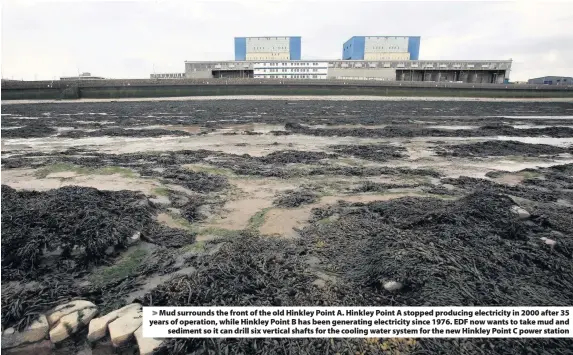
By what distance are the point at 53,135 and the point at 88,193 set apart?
10598 mm

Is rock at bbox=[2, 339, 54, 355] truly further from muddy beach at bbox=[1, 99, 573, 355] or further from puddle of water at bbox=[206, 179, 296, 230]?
puddle of water at bbox=[206, 179, 296, 230]

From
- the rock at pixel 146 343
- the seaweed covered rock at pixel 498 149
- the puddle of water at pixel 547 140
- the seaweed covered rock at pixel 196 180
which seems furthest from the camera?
the puddle of water at pixel 547 140

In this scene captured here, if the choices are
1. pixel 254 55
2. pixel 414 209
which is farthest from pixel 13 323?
pixel 254 55

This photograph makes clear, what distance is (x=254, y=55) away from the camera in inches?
3501

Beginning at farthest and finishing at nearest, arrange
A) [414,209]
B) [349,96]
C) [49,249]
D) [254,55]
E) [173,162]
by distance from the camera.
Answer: [254,55], [349,96], [173,162], [414,209], [49,249]

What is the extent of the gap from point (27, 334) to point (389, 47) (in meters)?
99.1

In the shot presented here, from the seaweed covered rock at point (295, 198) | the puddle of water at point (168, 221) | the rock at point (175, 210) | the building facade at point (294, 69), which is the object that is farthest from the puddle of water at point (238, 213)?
the building facade at point (294, 69)

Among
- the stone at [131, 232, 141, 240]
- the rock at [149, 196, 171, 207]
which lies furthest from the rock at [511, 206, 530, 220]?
the rock at [149, 196, 171, 207]

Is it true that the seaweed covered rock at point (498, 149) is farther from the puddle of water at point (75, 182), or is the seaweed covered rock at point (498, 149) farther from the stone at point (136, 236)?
the stone at point (136, 236)

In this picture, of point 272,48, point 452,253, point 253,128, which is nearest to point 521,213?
point 452,253

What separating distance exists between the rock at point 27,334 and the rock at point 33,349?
0.03 metres

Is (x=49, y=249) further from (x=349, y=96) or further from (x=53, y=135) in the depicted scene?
(x=349, y=96)

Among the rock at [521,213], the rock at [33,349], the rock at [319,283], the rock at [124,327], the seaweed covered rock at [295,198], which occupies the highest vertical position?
the rock at [521,213]

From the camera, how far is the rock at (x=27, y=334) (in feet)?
7.89
